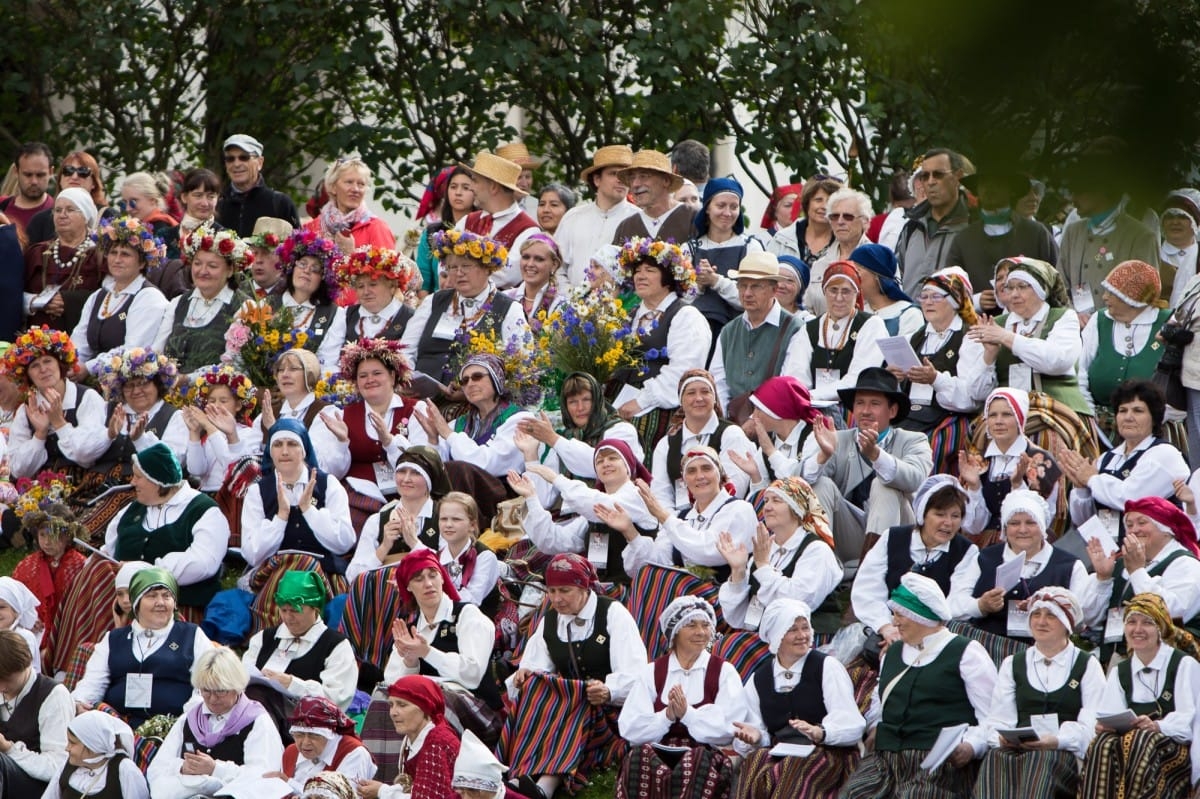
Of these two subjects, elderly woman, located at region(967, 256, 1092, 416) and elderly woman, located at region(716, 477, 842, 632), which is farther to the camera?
elderly woman, located at region(967, 256, 1092, 416)

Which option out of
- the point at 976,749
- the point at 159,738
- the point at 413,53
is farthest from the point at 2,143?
the point at 976,749

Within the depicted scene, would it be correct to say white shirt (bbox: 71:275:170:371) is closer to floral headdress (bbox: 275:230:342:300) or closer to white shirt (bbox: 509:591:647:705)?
floral headdress (bbox: 275:230:342:300)

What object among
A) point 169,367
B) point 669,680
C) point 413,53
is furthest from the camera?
point 413,53

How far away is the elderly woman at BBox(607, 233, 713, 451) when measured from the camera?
8.45 metres

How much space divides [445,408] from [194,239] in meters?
1.84

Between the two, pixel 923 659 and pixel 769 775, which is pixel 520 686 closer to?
pixel 769 775

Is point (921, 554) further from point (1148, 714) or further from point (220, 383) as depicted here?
point (220, 383)

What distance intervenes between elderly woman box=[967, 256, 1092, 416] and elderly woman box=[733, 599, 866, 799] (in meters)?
1.96

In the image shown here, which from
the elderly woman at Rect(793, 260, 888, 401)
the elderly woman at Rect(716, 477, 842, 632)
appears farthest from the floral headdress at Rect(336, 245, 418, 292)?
the elderly woman at Rect(716, 477, 842, 632)

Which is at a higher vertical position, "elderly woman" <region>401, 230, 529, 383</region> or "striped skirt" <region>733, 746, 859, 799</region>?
"elderly woman" <region>401, 230, 529, 383</region>

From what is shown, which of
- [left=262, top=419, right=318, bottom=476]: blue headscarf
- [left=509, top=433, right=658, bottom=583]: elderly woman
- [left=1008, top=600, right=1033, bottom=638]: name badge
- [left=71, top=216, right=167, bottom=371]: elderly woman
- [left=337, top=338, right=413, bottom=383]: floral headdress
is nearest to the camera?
[left=1008, top=600, right=1033, bottom=638]: name badge

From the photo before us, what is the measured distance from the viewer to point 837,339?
320 inches

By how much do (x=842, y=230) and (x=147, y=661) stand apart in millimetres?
4136

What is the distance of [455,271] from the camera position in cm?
899
